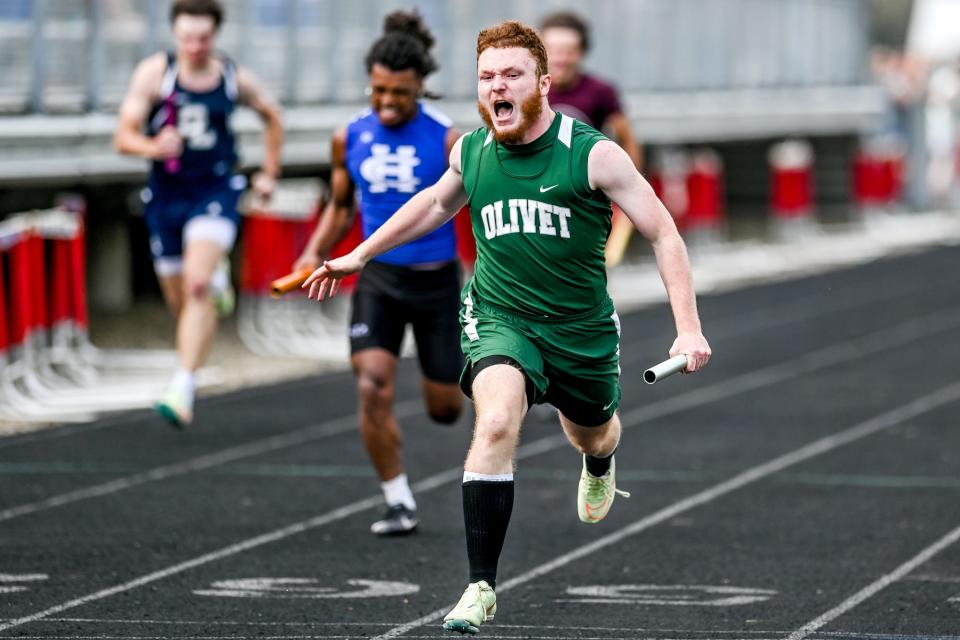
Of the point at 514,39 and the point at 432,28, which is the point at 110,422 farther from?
the point at 432,28

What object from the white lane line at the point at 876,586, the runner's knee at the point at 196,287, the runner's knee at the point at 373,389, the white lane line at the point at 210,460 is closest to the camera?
the white lane line at the point at 876,586

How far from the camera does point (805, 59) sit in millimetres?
33656

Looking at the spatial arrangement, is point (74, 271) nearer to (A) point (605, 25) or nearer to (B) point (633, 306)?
(B) point (633, 306)

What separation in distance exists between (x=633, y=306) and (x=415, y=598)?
1271 centimetres

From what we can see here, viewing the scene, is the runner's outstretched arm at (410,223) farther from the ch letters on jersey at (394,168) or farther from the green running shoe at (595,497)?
the ch letters on jersey at (394,168)

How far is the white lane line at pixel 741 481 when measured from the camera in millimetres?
7645

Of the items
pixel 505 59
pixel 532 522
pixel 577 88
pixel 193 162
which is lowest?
pixel 532 522

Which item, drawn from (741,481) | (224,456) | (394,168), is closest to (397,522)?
(394,168)

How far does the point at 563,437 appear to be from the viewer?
467 inches

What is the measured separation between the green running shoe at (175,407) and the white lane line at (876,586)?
3875mm

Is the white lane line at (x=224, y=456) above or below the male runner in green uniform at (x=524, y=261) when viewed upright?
below

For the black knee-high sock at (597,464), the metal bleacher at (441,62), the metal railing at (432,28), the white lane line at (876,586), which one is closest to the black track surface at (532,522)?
the white lane line at (876,586)

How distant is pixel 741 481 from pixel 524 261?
385 centimetres

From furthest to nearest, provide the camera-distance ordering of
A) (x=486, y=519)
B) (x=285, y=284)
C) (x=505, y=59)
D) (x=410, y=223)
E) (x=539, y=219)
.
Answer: (x=285, y=284) → (x=410, y=223) → (x=539, y=219) → (x=505, y=59) → (x=486, y=519)
